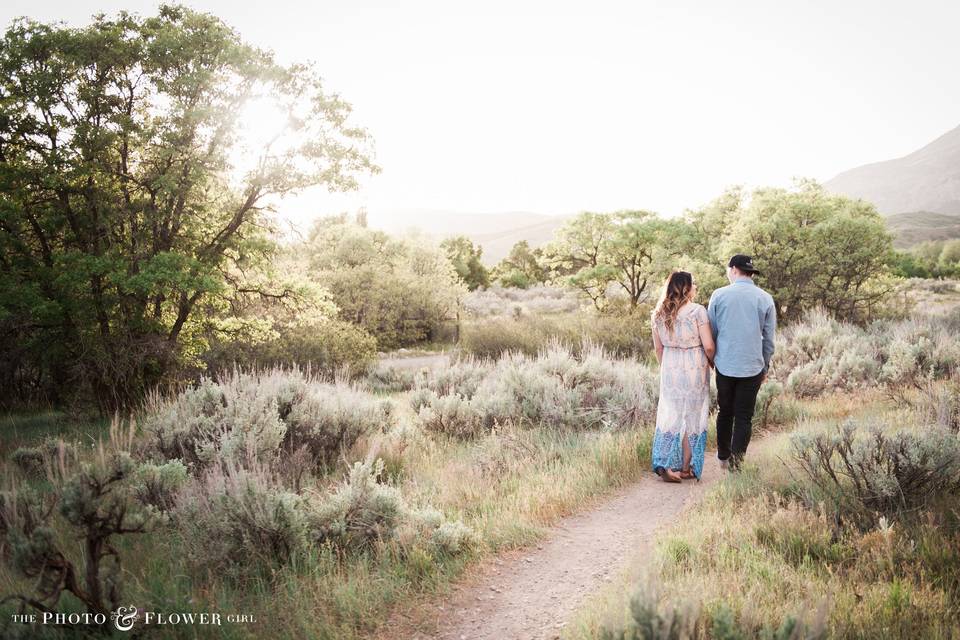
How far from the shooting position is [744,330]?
211 inches

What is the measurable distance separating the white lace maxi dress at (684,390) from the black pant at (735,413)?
196 millimetres

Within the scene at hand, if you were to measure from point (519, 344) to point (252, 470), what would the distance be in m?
12.8

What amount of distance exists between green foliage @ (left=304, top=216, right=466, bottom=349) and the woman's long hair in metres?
21.9

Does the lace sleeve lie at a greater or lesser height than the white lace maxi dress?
greater

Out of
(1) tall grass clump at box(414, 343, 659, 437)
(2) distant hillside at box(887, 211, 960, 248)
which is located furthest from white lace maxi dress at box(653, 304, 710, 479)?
(2) distant hillside at box(887, 211, 960, 248)

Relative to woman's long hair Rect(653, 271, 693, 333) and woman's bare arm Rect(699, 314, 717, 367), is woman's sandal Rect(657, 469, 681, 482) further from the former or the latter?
woman's long hair Rect(653, 271, 693, 333)

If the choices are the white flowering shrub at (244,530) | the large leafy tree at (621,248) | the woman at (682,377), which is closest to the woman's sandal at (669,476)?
the woman at (682,377)

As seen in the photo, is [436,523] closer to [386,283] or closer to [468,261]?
[386,283]

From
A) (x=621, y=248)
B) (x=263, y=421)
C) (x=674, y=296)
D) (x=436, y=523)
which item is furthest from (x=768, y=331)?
(x=621, y=248)

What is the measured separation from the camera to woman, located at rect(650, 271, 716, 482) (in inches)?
218

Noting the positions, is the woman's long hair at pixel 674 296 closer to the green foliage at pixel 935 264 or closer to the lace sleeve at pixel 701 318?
the lace sleeve at pixel 701 318

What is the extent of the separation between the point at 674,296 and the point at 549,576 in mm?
3218

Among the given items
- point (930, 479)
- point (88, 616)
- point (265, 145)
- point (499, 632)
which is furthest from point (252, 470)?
point (265, 145)

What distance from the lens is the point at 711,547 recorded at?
3.65 m
